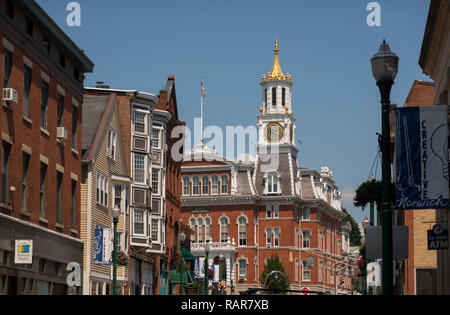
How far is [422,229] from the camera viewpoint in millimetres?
43750

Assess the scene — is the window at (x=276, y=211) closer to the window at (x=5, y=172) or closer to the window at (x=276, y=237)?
the window at (x=276, y=237)

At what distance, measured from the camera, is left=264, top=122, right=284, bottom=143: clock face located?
134875 millimetres

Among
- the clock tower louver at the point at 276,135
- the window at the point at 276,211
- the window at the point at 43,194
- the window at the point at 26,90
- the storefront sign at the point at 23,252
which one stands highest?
the clock tower louver at the point at 276,135

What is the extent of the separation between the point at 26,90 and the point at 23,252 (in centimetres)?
695

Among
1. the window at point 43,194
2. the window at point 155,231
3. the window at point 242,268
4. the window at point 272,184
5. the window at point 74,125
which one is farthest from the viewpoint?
the window at point 272,184

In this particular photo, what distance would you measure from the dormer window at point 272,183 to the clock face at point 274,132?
8466 millimetres

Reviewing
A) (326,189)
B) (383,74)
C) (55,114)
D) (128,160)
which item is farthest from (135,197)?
(326,189)

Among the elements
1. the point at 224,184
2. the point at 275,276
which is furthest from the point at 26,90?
the point at 224,184

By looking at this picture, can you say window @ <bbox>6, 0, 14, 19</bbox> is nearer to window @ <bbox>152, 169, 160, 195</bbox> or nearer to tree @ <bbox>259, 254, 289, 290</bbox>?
window @ <bbox>152, 169, 160, 195</bbox>

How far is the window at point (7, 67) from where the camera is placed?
99.1ft

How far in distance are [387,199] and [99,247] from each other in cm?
2884

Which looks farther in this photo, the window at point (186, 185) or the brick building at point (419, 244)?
the window at point (186, 185)

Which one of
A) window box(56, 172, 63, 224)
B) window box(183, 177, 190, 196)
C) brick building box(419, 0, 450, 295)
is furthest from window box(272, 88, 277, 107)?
brick building box(419, 0, 450, 295)

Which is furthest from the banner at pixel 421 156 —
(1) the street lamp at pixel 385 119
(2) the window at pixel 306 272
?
(2) the window at pixel 306 272
